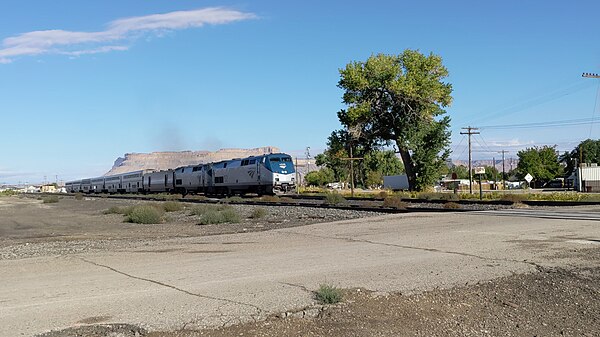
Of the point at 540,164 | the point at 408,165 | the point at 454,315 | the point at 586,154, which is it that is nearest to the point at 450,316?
the point at 454,315

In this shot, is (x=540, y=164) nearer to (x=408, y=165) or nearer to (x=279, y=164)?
(x=408, y=165)

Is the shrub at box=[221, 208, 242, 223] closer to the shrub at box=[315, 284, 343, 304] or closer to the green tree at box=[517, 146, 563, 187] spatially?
the shrub at box=[315, 284, 343, 304]

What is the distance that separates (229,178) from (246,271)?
178 feet

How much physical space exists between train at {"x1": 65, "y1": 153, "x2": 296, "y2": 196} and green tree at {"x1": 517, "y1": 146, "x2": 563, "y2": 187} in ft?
235

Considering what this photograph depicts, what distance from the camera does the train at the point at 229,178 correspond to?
5784 cm

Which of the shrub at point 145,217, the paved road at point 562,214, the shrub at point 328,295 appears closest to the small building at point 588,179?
the paved road at point 562,214

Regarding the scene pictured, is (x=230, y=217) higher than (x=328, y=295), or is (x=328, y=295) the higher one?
(x=230, y=217)

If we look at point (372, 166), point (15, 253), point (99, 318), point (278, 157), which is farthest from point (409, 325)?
point (372, 166)

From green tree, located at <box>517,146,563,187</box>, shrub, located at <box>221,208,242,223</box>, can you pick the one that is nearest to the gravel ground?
shrub, located at <box>221,208,242,223</box>

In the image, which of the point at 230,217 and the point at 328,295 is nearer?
the point at 328,295

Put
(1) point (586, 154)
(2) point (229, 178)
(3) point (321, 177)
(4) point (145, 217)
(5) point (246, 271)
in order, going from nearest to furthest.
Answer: (5) point (246, 271) → (4) point (145, 217) → (2) point (229, 178) → (1) point (586, 154) → (3) point (321, 177)

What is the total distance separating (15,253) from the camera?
55.1 feet

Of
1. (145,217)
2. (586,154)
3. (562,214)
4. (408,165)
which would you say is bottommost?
(145,217)

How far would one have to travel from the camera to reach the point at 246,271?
11.7 m
